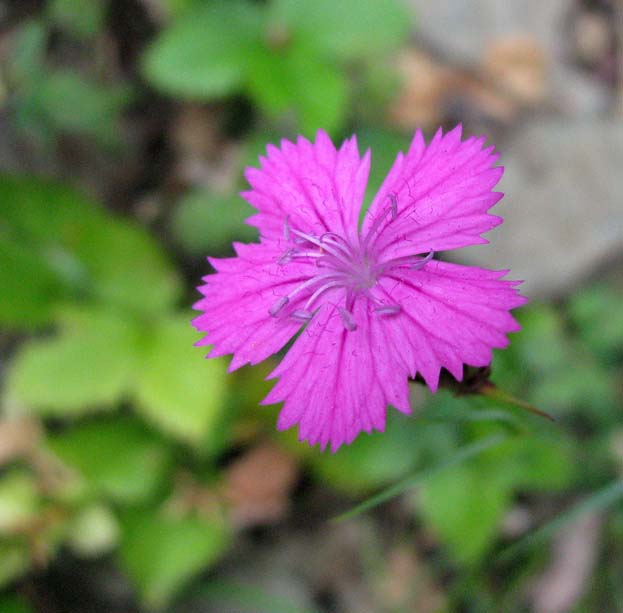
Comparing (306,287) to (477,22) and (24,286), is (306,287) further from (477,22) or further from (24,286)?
(477,22)

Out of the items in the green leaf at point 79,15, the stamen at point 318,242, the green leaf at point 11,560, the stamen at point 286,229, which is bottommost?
the stamen at point 318,242

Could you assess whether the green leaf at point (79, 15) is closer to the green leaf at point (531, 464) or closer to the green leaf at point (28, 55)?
the green leaf at point (28, 55)

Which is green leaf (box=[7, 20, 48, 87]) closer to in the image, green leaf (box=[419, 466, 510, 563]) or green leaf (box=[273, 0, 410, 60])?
green leaf (box=[273, 0, 410, 60])

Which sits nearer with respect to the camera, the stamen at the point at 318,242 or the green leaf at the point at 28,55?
the stamen at the point at 318,242

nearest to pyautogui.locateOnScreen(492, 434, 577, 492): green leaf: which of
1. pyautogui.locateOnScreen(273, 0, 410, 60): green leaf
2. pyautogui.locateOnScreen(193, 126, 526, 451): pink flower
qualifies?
pyautogui.locateOnScreen(193, 126, 526, 451): pink flower

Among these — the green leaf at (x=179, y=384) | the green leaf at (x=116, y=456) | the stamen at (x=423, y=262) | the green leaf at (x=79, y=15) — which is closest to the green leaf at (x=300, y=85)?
the green leaf at (x=79, y=15)

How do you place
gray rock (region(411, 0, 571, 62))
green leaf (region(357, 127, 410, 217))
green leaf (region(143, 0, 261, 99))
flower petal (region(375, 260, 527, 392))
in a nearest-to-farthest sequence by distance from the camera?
flower petal (region(375, 260, 527, 392)) → green leaf (region(143, 0, 261, 99)) → green leaf (region(357, 127, 410, 217)) → gray rock (region(411, 0, 571, 62))

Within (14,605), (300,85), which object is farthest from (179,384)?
(300,85)
